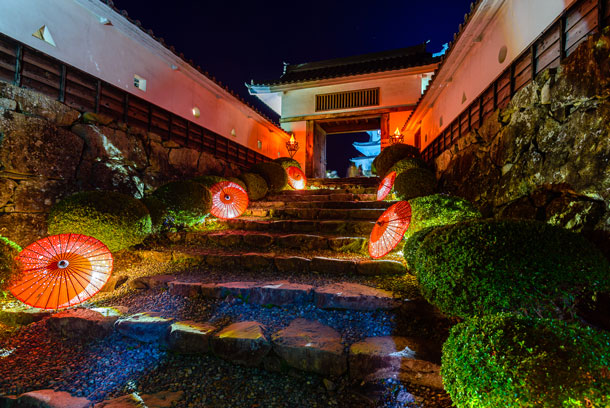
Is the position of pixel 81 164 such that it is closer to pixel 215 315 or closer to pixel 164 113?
pixel 164 113

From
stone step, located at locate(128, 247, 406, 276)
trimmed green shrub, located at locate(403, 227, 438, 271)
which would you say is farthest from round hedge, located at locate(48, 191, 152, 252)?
trimmed green shrub, located at locate(403, 227, 438, 271)

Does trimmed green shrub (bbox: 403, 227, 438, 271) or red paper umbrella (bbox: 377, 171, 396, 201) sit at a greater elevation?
red paper umbrella (bbox: 377, 171, 396, 201)

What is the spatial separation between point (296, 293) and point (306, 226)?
238cm

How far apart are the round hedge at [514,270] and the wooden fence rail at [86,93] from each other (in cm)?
632

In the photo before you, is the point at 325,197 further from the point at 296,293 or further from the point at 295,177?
the point at 296,293

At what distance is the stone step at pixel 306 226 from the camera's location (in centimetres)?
492

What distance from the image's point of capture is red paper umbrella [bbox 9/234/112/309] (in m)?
2.65

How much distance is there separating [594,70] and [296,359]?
3.89 meters

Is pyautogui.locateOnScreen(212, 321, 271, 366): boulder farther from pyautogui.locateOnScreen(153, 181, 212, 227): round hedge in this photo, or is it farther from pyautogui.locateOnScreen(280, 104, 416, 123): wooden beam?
pyautogui.locateOnScreen(280, 104, 416, 123): wooden beam

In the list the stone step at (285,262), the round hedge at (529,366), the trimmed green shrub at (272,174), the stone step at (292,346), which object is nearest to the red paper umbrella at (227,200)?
the stone step at (285,262)

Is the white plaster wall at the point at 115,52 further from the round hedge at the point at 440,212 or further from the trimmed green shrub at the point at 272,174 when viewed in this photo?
the round hedge at the point at 440,212

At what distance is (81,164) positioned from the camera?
15.7ft

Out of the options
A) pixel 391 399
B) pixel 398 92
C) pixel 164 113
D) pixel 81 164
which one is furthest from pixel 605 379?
pixel 398 92

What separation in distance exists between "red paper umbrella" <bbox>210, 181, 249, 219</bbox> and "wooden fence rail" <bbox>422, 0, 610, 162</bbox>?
16.9ft
